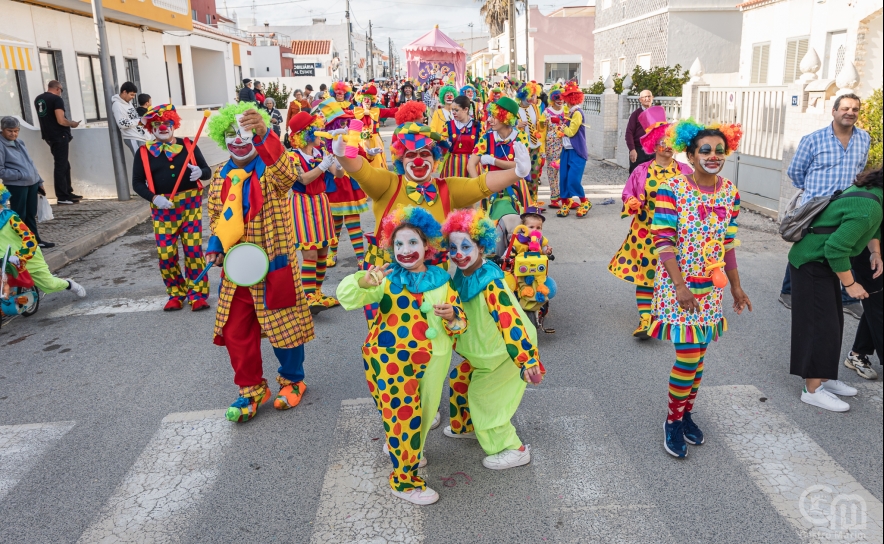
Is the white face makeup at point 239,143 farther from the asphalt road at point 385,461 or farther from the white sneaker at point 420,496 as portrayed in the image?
the white sneaker at point 420,496

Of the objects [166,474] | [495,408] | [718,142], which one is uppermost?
[718,142]

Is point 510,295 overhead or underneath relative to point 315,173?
underneath

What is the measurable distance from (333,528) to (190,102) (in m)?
25.7

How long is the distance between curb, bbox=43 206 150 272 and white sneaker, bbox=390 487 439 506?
6841mm

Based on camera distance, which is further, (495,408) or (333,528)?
(495,408)

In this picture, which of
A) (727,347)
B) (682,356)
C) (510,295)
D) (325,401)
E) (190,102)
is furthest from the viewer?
(190,102)

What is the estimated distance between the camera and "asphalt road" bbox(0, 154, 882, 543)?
11.1 ft

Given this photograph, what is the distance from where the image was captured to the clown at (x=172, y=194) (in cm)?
658

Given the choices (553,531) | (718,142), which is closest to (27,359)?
(553,531)

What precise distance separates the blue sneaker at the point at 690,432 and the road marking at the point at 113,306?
17.4ft

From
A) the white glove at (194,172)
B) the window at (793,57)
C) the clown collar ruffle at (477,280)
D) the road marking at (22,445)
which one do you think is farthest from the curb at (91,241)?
the window at (793,57)

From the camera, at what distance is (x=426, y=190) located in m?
4.27

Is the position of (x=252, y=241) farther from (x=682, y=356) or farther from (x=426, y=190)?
(x=682, y=356)

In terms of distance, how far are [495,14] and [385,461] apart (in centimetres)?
4978
